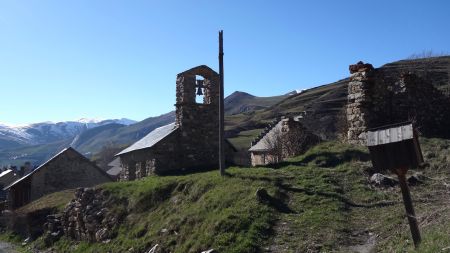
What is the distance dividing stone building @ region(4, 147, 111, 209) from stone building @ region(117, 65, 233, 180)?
11.3 metres

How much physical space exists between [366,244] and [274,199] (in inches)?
162

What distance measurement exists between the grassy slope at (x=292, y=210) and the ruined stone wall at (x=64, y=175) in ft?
58.5

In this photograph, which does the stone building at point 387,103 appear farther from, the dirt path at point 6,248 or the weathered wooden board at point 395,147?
the dirt path at point 6,248

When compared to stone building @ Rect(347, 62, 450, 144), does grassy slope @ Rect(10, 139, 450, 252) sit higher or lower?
lower

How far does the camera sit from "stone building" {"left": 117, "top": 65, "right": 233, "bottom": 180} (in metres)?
26.0

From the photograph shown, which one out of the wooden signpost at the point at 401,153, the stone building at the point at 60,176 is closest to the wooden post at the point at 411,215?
the wooden signpost at the point at 401,153

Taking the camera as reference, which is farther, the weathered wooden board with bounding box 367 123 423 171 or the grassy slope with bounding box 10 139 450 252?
the grassy slope with bounding box 10 139 450 252

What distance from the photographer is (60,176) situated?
37.2 m

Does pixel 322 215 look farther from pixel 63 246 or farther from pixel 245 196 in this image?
pixel 63 246

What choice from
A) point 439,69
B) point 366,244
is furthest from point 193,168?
point 439,69

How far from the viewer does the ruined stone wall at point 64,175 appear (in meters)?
36.8

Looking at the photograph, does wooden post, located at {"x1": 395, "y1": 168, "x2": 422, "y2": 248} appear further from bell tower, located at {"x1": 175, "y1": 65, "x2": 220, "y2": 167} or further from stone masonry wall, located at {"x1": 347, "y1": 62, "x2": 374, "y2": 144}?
bell tower, located at {"x1": 175, "y1": 65, "x2": 220, "y2": 167}

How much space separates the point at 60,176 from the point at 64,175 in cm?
32

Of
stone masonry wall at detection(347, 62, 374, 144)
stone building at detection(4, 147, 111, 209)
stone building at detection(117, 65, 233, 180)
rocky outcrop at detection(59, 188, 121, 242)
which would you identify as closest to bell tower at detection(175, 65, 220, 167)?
stone building at detection(117, 65, 233, 180)
